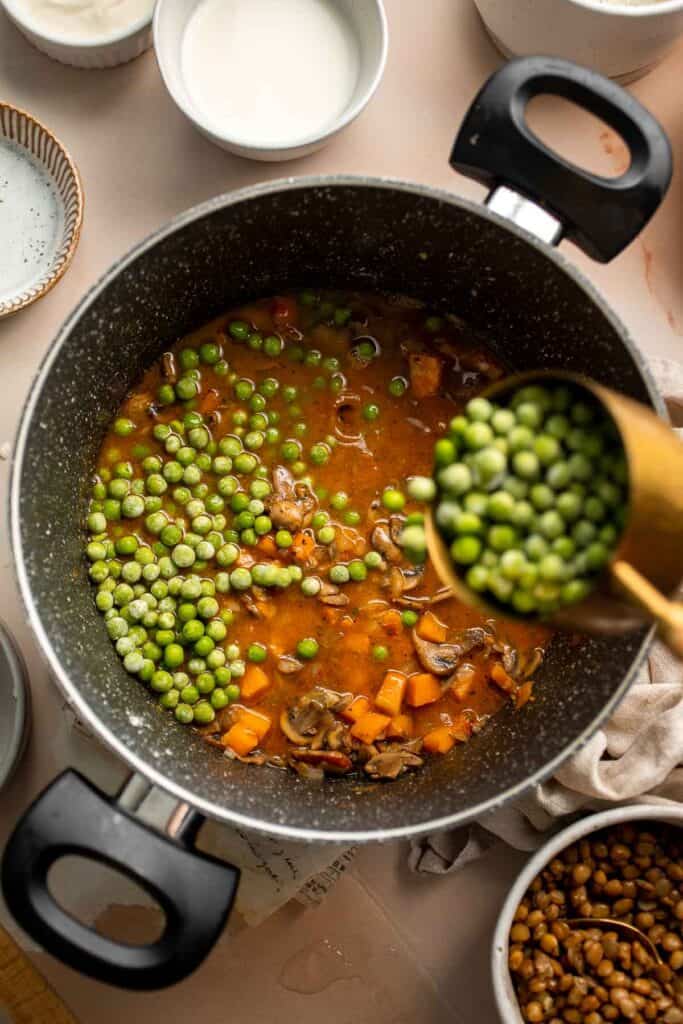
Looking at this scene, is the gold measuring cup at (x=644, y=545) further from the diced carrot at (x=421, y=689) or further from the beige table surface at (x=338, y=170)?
the beige table surface at (x=338, y=170)

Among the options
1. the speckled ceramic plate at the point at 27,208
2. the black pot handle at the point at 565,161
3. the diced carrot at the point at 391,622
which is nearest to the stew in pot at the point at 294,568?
the diced carrot at the point at 391,622

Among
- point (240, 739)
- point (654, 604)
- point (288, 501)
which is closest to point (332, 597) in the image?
point (288, 501)

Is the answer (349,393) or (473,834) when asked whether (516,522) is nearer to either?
(349,393)

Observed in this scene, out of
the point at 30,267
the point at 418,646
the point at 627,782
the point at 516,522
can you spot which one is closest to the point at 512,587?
the point at 516,522

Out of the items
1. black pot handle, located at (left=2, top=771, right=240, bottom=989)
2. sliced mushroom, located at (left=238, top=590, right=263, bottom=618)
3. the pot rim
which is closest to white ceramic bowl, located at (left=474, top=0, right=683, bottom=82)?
the pot rim

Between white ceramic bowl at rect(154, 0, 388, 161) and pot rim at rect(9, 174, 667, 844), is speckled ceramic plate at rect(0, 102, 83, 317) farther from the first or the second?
pot rim at rect(9, 174, 667, 844)

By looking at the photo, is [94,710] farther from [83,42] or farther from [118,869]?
[83,42]
